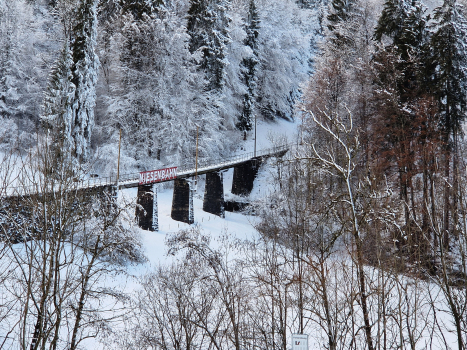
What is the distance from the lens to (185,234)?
21.2m

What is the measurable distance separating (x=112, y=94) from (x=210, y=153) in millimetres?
9110

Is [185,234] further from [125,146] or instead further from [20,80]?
[20,80]

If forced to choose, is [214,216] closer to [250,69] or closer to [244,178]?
[244,178]

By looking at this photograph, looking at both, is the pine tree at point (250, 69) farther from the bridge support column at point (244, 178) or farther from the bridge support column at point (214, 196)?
the bridge support column at point (214, 196)

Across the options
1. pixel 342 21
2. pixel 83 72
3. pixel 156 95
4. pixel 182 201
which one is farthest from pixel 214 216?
pixel 342 21

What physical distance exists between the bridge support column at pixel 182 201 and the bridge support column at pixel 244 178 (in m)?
7.57

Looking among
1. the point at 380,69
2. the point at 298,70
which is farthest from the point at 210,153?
the point at 298,70

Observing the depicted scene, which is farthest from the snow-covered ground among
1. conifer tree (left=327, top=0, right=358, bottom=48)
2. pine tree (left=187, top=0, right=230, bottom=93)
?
conifer tree (left=327, top=0, right=358, bottom=48)

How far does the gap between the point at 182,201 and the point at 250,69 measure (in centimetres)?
1831

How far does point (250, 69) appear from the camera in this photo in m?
40.4

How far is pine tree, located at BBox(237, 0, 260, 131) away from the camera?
131ft

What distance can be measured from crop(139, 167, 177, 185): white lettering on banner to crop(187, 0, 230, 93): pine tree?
11.7 m

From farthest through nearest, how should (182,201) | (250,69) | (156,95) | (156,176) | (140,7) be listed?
(250,69), (140,7), (156,95), (182,201), (156,176)

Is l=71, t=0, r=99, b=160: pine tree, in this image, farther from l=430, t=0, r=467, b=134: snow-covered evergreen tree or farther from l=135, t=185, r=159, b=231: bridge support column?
l=430, t=0, r=467, b=134: snow-covered evergreen tree
